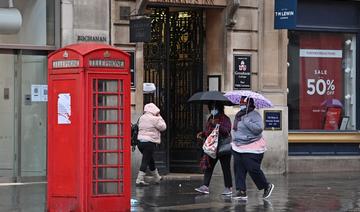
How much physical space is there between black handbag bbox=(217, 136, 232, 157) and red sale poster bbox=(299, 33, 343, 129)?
19.1 ft

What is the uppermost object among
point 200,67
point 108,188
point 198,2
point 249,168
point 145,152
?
point 198,2

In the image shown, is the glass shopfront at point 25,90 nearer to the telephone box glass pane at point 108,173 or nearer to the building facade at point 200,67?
the building facade at point 200,67

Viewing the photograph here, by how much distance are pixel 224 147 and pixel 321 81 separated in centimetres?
660

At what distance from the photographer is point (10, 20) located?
15.0m

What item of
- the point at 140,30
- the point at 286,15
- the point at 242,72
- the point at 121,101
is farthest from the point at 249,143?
the point at 286,15

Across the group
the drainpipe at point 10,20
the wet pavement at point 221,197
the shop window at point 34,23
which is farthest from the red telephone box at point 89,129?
the shop window at point 34,23

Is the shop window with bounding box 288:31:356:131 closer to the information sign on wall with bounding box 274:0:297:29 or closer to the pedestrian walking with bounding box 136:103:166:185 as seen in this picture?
the information sign on wall with bounding box 274:0:297:29

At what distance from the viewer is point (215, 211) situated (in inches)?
438

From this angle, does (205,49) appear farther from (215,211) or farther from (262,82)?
(215,211)

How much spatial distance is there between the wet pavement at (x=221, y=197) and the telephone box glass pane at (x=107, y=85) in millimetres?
2079

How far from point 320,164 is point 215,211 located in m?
7.57

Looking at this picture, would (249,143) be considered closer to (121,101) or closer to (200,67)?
(121,101)

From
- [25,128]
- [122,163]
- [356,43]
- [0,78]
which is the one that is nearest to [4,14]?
[0,78]

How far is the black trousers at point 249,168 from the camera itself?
12250 mm
